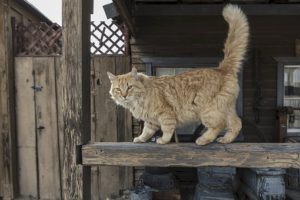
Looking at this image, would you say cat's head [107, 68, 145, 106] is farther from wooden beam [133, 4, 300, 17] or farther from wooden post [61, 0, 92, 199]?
wooden beam [133, 4, 300, 17]

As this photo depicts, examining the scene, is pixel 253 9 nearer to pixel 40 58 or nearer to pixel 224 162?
pixel 40 58

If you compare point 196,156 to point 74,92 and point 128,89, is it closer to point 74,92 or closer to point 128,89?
point 128,89

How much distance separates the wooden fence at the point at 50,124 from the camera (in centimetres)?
464

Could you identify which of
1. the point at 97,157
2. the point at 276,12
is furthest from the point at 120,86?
the point at 276,12

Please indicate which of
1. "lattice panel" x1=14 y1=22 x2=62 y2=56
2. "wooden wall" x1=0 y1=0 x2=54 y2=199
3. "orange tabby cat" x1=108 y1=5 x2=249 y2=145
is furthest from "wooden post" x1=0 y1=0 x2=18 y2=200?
"orange tabby cat" x1=108 y1=5 x2=249 y2=145

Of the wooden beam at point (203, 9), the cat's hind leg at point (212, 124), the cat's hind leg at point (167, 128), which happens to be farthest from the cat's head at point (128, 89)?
the wooden beam at point (203, 9)

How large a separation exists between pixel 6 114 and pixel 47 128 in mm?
583

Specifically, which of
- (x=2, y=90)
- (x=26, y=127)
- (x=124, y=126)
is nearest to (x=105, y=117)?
(x=124, y=126)

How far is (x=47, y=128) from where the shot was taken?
4.73 meters

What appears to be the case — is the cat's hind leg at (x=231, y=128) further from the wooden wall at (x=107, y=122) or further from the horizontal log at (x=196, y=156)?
the wooden wall at (x=107, y=122)

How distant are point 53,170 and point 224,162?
363cm

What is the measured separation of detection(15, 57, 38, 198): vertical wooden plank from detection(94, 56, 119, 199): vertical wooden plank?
0.93m

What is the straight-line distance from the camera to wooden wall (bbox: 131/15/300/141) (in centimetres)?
Answer: 472

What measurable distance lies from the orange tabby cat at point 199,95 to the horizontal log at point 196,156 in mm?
137
